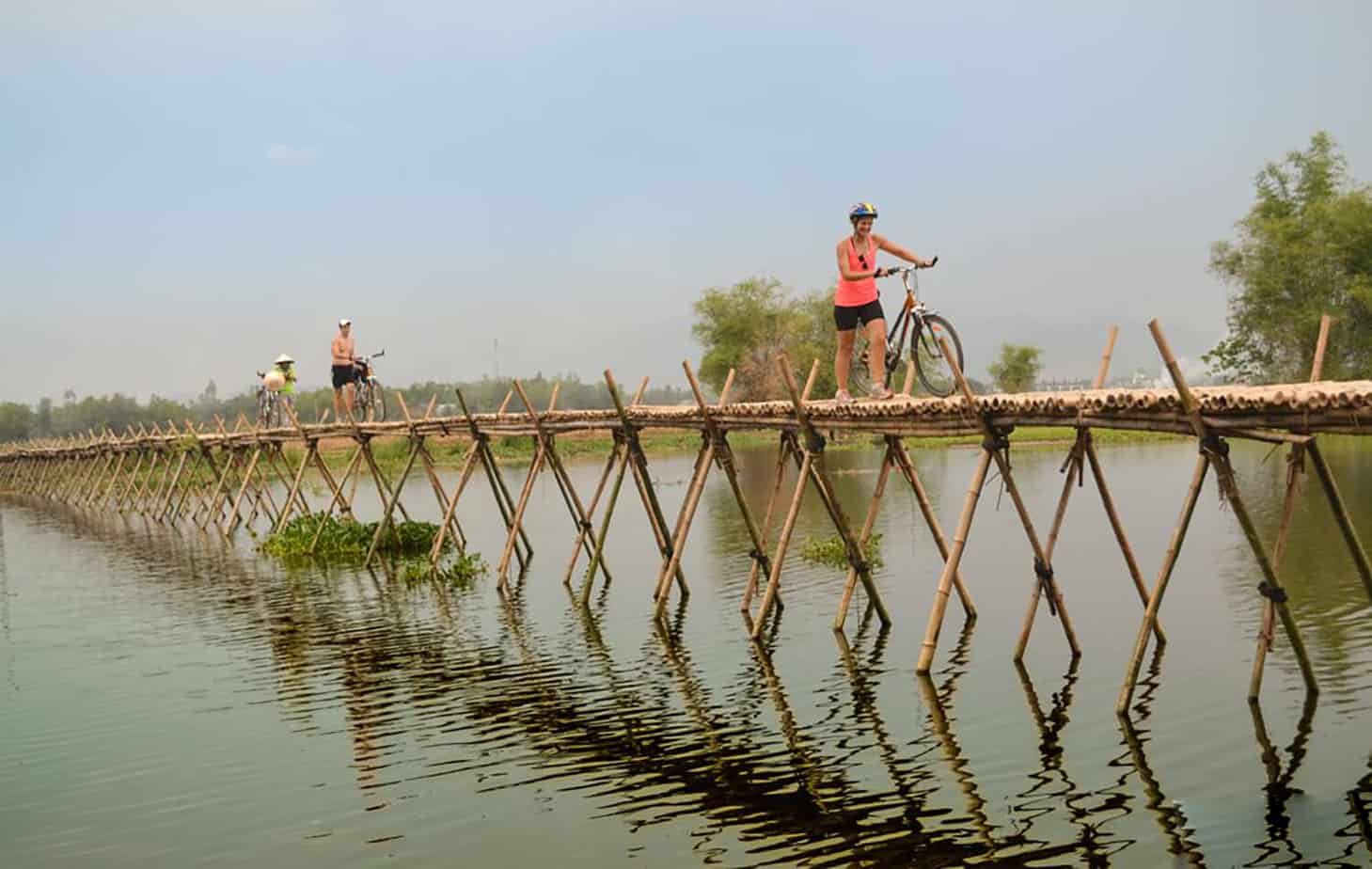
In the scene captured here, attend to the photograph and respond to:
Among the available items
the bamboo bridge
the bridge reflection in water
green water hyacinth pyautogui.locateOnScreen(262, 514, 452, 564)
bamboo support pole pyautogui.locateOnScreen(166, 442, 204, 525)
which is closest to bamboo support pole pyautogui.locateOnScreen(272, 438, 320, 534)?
the bamboo bridge

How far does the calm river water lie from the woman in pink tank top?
9.52 feet

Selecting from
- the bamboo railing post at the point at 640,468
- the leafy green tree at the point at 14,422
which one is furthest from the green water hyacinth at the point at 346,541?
the leafy green tree at the point at 14,422

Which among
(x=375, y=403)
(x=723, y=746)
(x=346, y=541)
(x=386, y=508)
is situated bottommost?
(x=723, y=746)

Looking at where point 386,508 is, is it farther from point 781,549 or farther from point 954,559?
point 954,559

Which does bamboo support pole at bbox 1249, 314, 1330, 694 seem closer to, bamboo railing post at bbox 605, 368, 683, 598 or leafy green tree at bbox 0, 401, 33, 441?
bamboo railing post at bbox 605, 368, 683, 598

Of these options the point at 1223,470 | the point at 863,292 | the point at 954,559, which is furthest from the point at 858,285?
the point at 1223,470

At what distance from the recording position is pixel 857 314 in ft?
40.6

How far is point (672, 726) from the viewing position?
10.7 m

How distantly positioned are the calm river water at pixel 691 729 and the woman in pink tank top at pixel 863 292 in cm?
290

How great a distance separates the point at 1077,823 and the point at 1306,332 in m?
45.3

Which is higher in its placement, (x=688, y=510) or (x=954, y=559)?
(x=688, y=510)

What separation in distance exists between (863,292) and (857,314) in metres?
0.23

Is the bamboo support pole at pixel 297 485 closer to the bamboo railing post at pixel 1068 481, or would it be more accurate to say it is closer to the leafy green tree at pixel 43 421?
the bamboo railing post at pixel 1068 481

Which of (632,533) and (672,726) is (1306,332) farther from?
(672,726)
